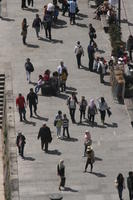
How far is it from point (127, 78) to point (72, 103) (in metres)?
4.08

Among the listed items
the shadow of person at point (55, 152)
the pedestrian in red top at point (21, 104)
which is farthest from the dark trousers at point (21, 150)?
the pedestrian in red top at point (21, 104)

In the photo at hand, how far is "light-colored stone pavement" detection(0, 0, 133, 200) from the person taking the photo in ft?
160

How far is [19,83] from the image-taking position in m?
59.6

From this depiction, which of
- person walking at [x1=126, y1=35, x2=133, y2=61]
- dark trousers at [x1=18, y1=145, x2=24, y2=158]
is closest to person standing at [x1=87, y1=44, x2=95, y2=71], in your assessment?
person walking at [x1=126, y1=35, x2=133, y2=61]

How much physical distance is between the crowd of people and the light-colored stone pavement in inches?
17.0

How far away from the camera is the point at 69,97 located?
187ft

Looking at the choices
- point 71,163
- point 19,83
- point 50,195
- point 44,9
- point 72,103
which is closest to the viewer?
point 50,195

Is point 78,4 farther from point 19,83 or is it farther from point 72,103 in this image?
point 72,103

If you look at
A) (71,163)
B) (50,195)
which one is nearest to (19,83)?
(71,163)

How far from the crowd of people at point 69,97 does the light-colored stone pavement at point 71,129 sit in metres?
0.43

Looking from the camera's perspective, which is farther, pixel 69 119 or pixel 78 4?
pixel 78 4

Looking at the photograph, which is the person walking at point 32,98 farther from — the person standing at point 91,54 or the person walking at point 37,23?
the person walking at point 37,23

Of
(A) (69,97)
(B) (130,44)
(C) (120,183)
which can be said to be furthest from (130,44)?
(C) (120,183)

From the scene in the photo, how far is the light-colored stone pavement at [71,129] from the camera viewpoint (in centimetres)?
4875
